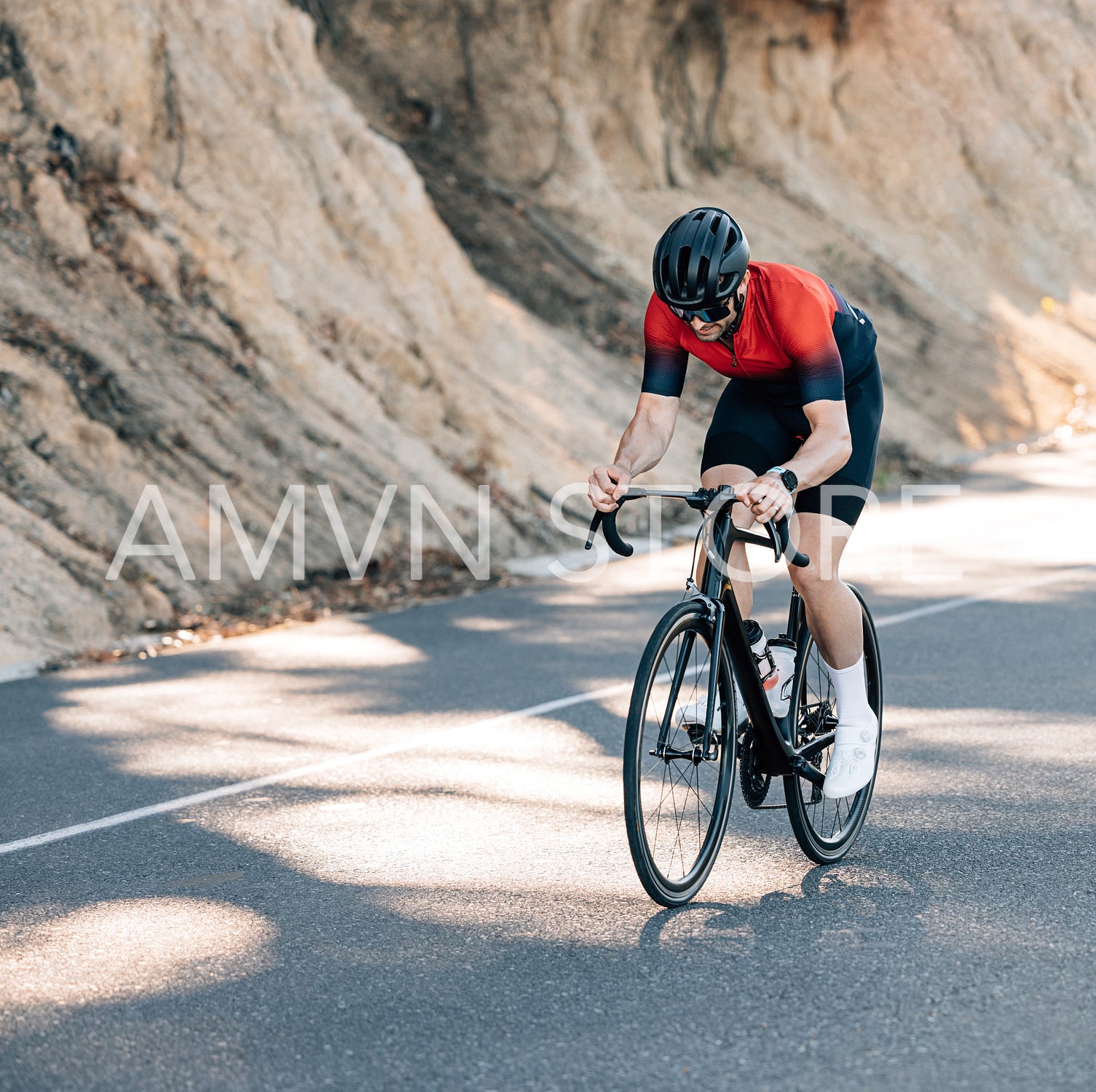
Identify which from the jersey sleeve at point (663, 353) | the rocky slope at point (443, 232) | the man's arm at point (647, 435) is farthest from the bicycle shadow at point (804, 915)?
the rocky slope at point (443, 232)

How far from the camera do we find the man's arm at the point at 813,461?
399cm

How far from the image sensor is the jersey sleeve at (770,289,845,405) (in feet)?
14.4

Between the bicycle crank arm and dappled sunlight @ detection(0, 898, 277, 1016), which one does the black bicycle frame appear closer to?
the bicycle crank arm

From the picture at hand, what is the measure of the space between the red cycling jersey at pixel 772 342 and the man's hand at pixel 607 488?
46 centimetres

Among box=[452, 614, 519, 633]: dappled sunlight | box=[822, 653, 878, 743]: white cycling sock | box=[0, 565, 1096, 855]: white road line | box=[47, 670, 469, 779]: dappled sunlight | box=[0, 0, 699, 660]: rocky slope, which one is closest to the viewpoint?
box=[822, 653, 878, 743]: white cycling sock

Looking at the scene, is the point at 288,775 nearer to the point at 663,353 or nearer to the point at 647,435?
the point at 647,435

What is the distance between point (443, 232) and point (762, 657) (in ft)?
42.6

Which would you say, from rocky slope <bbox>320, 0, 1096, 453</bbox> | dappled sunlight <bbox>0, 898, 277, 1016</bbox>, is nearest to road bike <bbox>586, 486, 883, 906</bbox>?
dappled sunlight <bbox>0, 898, 277, 1016</bbox>

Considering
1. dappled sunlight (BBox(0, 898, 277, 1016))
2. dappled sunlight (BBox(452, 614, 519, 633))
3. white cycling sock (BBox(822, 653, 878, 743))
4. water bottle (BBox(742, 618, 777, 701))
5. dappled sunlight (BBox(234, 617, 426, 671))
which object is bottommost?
dappled sunlight (BBox(234, 617, 426, 671))

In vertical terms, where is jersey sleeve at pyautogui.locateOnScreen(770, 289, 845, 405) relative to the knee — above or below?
above

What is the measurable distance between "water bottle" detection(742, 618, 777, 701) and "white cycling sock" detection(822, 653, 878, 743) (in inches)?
10.6

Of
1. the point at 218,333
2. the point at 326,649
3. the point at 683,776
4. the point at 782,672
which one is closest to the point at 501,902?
the point at 683,776

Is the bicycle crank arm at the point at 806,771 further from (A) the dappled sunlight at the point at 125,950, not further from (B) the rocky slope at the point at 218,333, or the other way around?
(B) the rocky slope at the point at 218,333

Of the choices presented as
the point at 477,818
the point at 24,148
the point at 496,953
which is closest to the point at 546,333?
the point at 24,148
